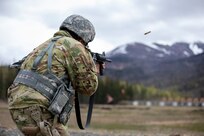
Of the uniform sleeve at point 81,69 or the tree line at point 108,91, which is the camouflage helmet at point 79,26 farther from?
the tree line at point 108,91

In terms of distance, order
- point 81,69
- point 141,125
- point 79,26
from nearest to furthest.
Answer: point 81,69
point 79,26
point 141,125

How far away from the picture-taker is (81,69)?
4305 millimetres

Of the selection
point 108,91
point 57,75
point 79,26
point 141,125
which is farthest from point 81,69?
point 108,91

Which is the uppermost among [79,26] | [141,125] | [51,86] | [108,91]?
[108,91]

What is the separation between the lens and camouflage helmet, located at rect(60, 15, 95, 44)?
448 cm

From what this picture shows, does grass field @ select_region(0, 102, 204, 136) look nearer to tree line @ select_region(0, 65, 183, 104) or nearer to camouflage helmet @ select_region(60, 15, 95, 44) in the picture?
camouflage helmet @ select_region(60, 15, 95, 44)

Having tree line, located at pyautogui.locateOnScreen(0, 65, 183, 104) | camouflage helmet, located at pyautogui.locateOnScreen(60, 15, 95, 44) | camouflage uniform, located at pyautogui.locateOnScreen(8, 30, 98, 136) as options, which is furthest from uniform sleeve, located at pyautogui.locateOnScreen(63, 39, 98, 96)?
tree line, located at pyautogui.locateOnScreen(0, 65, 183, 104)

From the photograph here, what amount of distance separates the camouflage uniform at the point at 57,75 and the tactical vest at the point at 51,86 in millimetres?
36

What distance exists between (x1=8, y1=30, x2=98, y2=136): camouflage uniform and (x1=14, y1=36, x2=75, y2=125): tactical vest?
36 mm

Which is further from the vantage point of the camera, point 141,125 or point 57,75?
point 141,125

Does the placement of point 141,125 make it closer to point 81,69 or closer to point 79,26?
point 79,26

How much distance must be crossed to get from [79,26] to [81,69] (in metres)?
0.44

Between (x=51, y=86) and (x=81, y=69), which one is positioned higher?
(x=81, y=69)

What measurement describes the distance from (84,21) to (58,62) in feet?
1.73
